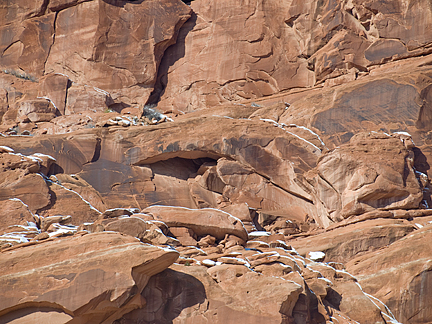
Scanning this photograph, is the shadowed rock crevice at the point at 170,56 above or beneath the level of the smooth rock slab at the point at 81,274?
above

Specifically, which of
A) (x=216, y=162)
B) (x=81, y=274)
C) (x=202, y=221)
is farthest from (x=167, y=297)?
(x=216, y=162)

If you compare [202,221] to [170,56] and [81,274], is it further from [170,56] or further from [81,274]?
[170,56]

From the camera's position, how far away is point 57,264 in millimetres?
13406

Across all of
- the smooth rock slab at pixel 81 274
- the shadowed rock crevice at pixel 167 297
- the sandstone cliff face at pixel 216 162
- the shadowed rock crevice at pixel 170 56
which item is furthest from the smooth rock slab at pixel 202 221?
the shadowed rock crevice at pixel 170 56

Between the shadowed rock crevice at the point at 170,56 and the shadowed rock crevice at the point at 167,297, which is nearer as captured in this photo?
the shadowed rock crevice at the point at 167,297

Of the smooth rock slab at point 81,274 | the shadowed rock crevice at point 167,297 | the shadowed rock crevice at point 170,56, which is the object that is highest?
the shadowed rock crevice at point 170,56

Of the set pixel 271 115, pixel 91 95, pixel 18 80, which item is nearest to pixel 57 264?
pixel 271 115

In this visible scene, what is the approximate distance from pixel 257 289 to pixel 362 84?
1356cm

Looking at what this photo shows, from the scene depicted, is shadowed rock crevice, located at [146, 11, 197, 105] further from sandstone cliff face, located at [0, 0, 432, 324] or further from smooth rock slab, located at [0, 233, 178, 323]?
smooth rock slab, located at [0, 233, 178, 323]

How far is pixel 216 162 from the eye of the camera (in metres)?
24.9

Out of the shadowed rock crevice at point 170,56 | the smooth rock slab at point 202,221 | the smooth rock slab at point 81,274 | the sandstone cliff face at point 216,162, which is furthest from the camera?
the shadowed rock crevice at point 170,56

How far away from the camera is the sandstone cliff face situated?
14141 millimetres

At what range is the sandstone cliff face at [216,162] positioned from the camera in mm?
14141

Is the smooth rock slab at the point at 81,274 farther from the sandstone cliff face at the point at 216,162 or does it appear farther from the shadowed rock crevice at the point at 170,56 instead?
the shadowed rock crevice at the point at 170,56
